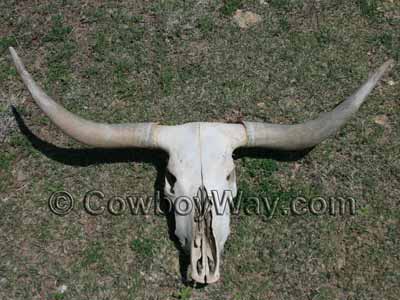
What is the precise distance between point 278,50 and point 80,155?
9.37 ft

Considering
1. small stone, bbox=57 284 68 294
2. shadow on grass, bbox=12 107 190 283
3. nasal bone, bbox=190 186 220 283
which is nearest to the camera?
nasal bone, bbox=190 186 220 283

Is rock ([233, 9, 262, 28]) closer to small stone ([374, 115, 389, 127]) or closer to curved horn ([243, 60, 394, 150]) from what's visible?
small stone ([374, 115, 389, 127])

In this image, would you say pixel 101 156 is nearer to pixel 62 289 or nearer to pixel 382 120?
pixel 62 289

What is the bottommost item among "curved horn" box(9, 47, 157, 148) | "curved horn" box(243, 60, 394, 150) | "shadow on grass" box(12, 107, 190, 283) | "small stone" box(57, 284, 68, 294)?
"small stone" box(57, 284, 68, 294)

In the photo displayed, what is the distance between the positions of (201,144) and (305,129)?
1.10 metres

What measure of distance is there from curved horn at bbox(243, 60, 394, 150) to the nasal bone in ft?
2.97

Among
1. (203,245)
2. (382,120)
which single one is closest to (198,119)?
(203,245)

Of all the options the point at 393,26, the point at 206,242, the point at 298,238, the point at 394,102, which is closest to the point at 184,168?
the point at 206,242

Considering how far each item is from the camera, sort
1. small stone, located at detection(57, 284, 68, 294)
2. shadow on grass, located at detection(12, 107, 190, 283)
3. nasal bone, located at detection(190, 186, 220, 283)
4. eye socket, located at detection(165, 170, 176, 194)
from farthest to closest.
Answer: shadow on grass, located at detection(12, 107, 190, 283)
small stone, located at detection(57, 284, 68, 294)
eye socket, located at detection(165, 170, 176, 194)
nasal bone, located at detection(190, 186, 220, 283)

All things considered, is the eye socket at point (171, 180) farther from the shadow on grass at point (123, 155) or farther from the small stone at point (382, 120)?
the small stone at point (382, 120)

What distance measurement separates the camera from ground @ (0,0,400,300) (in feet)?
20.0

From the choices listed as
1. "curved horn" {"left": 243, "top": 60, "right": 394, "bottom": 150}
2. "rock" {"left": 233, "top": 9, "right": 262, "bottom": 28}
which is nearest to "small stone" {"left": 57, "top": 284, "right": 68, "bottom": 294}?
"curved horn" {"left": 243, "top": 60, "right": 394, "bottom": 150}

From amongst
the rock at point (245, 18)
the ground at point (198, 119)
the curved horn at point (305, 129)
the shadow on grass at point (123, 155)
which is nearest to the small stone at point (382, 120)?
the ground at point (198, 119)

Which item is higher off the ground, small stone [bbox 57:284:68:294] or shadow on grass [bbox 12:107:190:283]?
shadow on grass [bbox 12:107:190:283]
